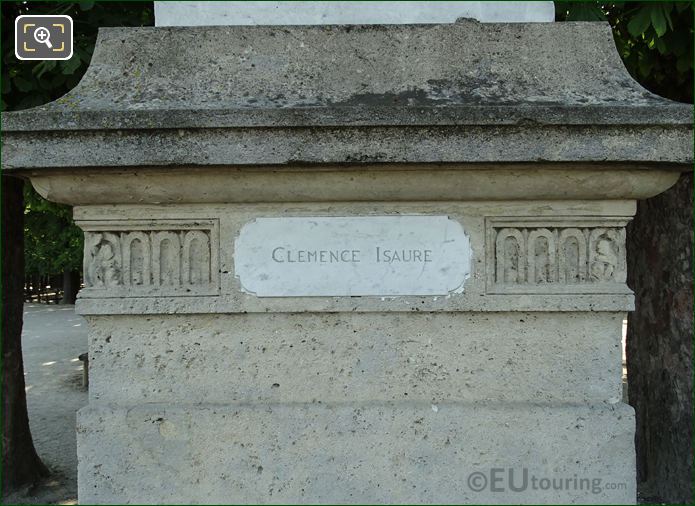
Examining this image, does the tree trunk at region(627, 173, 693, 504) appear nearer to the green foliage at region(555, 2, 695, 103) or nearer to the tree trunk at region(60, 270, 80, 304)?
the green foliage at region(555, 2, 695, 103)

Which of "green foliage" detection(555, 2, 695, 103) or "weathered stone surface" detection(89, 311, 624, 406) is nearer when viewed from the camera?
"weathered stone surface" detection(89, 311, 624, 406)

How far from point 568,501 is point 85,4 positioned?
11.2ft

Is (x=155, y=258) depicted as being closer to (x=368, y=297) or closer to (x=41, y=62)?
(x=368, y=297)

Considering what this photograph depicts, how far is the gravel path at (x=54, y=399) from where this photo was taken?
496cm

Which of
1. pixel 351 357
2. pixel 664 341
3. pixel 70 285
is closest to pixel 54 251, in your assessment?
pixel 70 285

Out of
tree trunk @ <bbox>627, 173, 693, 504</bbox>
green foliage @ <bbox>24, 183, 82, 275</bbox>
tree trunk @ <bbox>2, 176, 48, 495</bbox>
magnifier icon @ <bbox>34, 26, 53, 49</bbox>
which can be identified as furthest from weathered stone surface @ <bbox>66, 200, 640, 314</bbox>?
green foliage @ <bbox>24, 183, 82, 275</bbox>

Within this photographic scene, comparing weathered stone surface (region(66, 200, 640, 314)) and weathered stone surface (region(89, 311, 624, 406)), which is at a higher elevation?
weathered stone surface (region(66, 200, 640, 314))

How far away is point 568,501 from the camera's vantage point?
2092 millimetres

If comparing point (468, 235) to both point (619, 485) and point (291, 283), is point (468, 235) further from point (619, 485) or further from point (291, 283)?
point (619, 485)

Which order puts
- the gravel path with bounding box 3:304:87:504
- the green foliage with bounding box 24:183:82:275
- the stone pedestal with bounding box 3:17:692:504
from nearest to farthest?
the stone pedestal with bounding box 3:17:692:504 < the gravel path with bounding box 3:304:87:504 < the green foliage with bounding box 24:183:82:275

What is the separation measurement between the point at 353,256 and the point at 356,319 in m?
0.23

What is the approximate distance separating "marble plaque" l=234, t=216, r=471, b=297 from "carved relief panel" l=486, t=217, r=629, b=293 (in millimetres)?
129

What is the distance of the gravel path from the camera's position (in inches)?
195

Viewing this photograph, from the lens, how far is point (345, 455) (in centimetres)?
208
